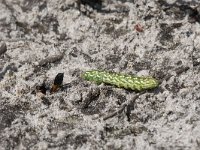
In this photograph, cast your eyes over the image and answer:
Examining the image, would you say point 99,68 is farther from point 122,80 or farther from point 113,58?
point 122,80

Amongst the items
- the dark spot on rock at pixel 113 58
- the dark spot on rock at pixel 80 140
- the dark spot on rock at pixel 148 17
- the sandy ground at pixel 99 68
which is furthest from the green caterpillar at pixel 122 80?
the dark spot on rock at pixel 148 17

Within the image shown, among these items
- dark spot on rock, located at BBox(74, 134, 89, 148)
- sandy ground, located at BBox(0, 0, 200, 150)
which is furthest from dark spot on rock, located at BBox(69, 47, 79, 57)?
dark spot on rock, located at BBox(74, 134, 89, 148)

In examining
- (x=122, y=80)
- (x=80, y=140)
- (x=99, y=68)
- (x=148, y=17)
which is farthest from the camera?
(x=148, y=17)

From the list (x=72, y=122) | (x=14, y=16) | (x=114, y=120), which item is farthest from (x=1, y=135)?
(x=14, y=16)

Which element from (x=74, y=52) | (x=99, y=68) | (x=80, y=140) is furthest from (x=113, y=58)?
(x=80, y=140)

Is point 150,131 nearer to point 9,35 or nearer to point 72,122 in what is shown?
point 72,122

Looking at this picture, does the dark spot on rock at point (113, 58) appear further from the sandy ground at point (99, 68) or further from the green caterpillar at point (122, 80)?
the green caterpillar at point (122, 80)
